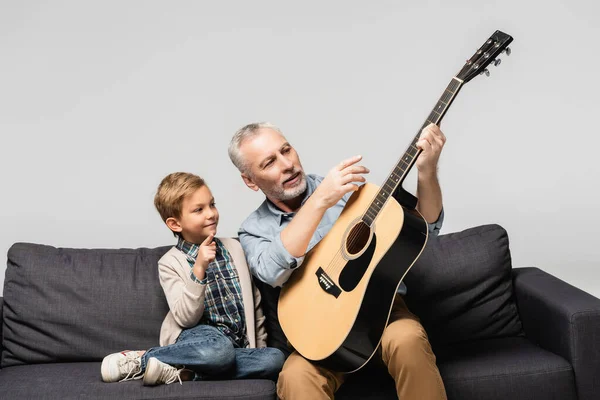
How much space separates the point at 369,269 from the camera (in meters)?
2.69

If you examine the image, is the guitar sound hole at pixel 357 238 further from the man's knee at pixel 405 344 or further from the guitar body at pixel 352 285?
the man's knee at pixel 405 344

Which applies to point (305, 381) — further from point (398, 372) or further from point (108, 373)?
point (108, 373)

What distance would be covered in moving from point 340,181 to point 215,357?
2.11 feet

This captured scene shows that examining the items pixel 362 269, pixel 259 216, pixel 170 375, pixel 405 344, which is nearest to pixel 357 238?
pixel 362 269

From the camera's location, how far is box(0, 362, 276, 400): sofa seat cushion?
274 centimetres

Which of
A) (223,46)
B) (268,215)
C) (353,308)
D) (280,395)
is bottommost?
(280,395)

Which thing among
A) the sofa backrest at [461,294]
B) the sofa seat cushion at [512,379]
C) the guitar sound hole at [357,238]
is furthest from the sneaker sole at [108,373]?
the sofa seat cushion at [512,379]

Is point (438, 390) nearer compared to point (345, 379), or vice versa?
point (438, 390)

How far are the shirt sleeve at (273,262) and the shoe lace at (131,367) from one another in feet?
1.49

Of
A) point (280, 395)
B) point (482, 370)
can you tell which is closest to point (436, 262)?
point (482, 370)

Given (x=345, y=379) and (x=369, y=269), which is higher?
(x=369, y=269)

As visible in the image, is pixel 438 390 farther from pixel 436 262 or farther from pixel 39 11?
pixel 39 11

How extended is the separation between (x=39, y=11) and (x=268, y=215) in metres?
2.07

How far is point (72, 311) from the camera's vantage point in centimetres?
315
